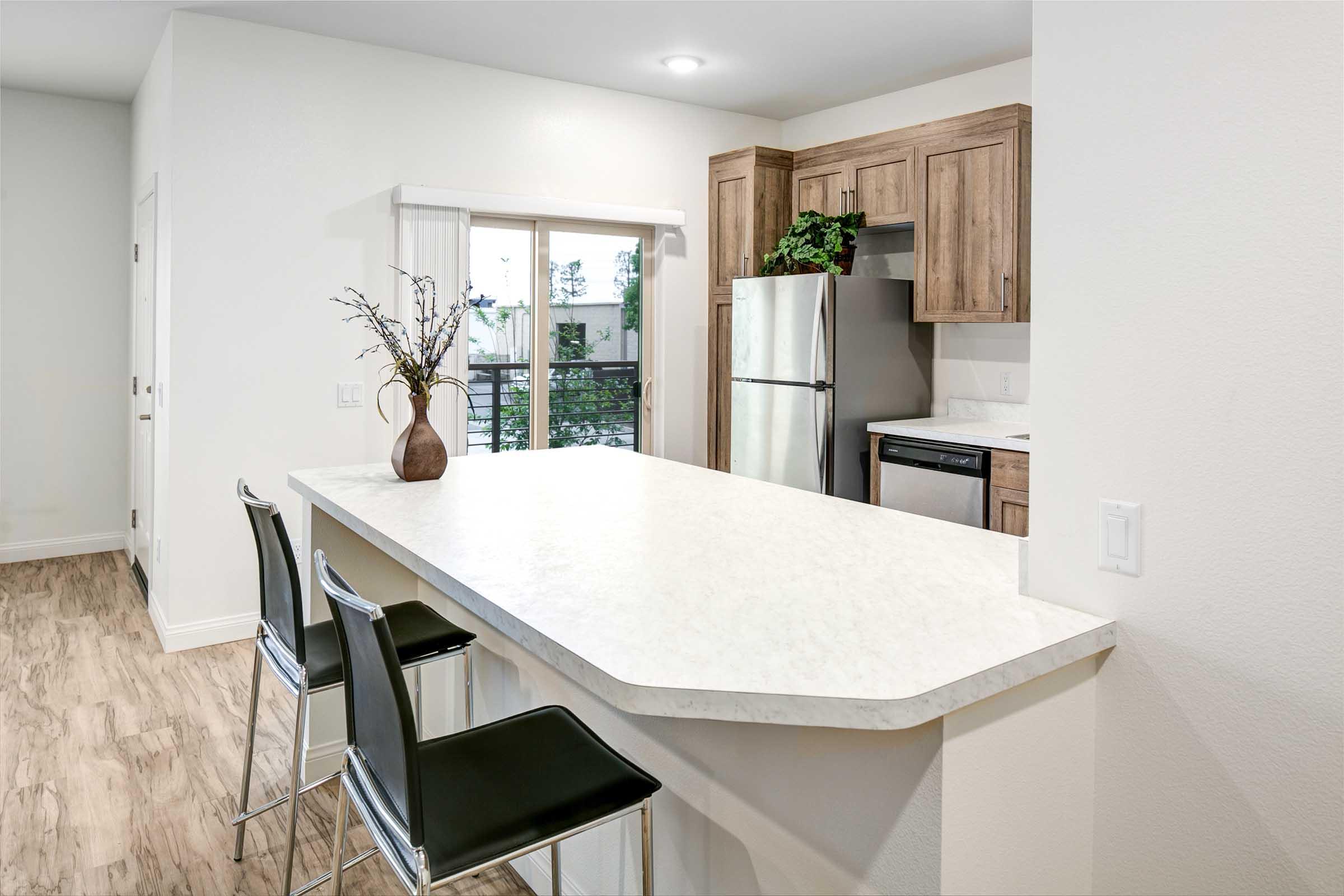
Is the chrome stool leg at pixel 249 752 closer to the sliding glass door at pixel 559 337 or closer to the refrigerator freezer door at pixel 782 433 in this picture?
the sliding glass door at pixel 559 337

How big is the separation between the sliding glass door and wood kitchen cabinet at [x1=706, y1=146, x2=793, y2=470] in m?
0.40

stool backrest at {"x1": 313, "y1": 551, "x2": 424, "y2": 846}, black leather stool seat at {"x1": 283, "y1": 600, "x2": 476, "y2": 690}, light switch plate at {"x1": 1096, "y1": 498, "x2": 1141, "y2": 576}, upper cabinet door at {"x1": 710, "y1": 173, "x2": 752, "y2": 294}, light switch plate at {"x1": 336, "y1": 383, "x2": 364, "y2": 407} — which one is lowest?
black leather stool seat at {"x1": 283, "y1": 600, "x2": 476, "y2": 690}

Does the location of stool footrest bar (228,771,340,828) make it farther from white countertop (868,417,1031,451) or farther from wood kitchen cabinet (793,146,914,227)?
wood kitchen cabinet (793,146,914,227)

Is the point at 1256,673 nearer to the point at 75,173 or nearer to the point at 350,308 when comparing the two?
the point at 350,308

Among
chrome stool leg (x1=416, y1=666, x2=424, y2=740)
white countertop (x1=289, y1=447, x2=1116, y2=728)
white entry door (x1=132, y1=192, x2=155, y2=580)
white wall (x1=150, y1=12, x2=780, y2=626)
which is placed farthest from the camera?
white entry door (x1=132, y1=192, x2=155, y2=580)

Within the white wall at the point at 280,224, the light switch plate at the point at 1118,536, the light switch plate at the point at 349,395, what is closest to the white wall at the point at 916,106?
the white wall at the point at 280,224

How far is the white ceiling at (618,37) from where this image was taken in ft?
11.7

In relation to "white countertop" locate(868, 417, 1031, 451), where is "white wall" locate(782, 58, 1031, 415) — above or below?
above

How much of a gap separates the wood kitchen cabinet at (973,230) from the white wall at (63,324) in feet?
15.0

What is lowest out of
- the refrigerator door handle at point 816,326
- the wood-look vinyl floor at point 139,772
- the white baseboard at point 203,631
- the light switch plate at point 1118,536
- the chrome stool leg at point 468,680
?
the wood-look vinyl floor at point 139,772

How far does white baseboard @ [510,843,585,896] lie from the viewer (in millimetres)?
2039

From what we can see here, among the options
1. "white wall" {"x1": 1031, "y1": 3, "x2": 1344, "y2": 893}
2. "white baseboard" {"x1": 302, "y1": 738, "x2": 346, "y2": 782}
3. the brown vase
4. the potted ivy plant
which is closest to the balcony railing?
the potted ivy plant

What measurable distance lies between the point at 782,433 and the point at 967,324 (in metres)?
1.07

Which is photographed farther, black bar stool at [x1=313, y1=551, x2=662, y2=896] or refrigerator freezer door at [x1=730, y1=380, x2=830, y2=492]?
refrigerator freezer door at [x1=730, y1=380, x2=830, y2=492]
